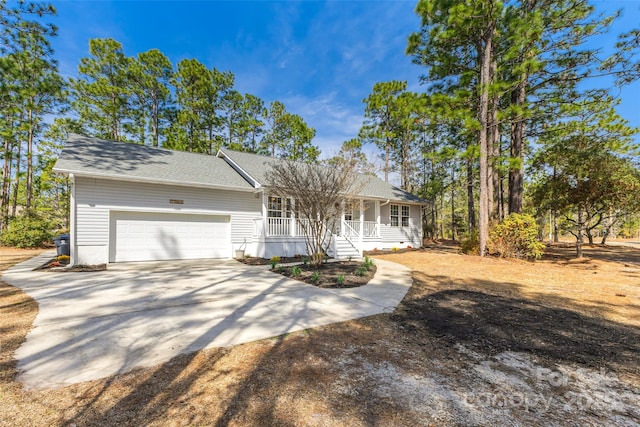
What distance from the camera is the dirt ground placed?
198cm

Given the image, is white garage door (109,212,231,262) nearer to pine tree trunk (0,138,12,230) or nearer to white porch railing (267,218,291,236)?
white porch railing (267,218,291,236)

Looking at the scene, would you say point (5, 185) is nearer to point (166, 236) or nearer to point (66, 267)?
point (66, 267)

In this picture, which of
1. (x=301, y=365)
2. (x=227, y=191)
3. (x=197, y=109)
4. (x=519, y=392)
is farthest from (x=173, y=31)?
(x=519, y=392)

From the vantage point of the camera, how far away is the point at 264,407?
2.07m

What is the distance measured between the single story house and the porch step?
25 mm

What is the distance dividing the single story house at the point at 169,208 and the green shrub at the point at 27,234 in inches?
257

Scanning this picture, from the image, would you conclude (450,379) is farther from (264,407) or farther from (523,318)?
(523,318)

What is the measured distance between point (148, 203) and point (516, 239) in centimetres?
1355

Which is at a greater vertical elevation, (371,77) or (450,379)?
(371,77)

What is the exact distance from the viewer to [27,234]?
13766mm

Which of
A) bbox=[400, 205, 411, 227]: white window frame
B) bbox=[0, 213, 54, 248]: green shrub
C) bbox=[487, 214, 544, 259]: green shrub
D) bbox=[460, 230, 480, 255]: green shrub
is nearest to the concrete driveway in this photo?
bbox=[487, 214, 544, 259]: green shrub

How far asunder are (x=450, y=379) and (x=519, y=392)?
20.6 inches

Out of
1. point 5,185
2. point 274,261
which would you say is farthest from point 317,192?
point 5,185

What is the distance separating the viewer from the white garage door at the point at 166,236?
31.7 ft
